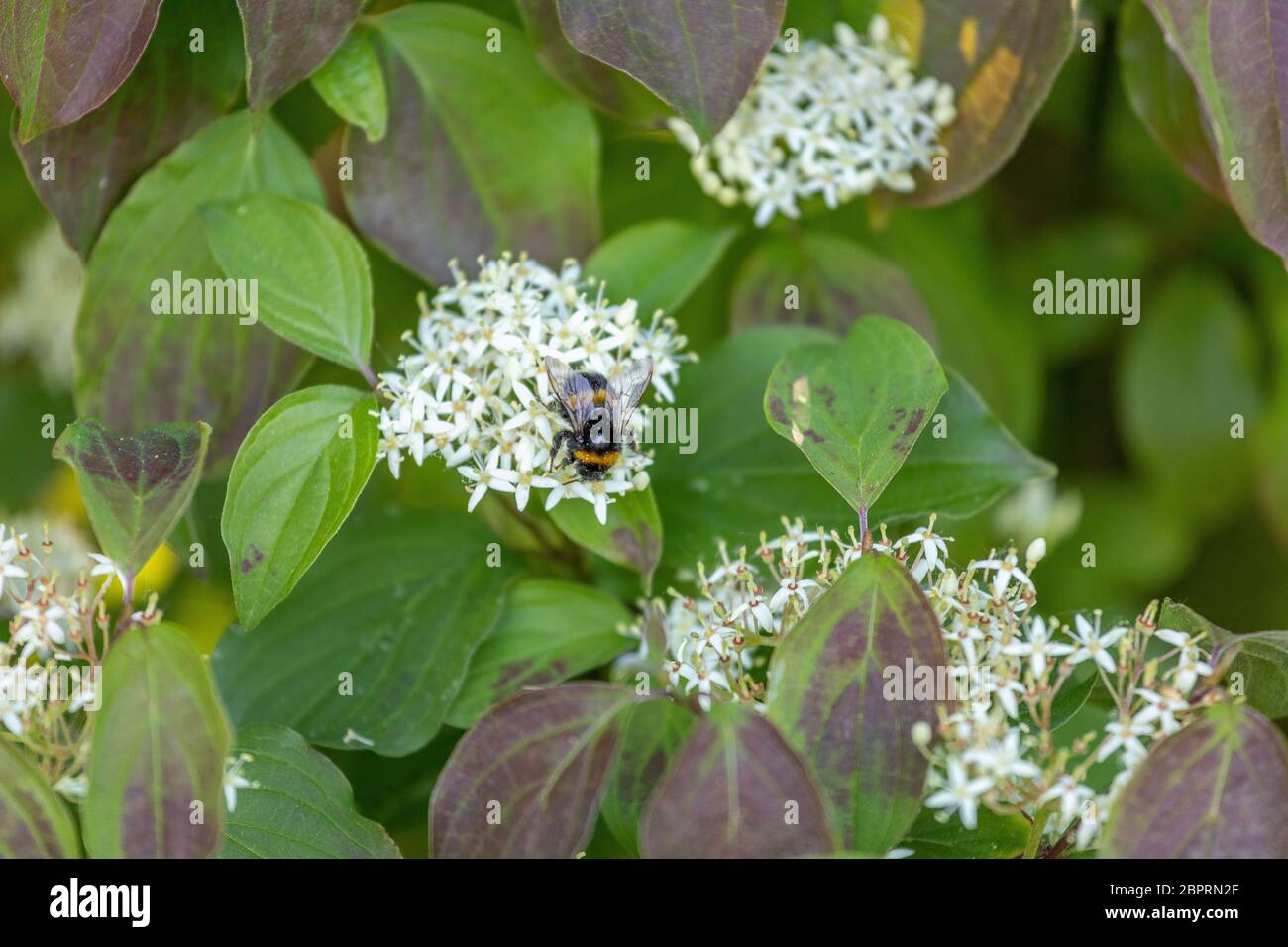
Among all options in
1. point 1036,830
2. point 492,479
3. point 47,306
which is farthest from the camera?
point 47,306

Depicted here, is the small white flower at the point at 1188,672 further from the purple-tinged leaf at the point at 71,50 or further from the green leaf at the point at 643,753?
the purple-tinged leaf at the point at 71,50

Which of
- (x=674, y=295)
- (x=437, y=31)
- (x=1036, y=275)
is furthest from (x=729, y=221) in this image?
(x=1036, y=275)

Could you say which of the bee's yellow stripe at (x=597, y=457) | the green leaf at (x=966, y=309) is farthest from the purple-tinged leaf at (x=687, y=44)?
the green leaf at (x=966, y=309)

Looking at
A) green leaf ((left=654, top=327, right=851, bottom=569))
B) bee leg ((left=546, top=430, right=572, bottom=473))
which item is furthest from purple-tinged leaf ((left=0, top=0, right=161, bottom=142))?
green leaf ((left=654, top=327, right=851, bottom=569))

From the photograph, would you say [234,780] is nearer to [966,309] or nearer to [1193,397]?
[966,309]

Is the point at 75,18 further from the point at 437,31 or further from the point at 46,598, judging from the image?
the point at 46,598

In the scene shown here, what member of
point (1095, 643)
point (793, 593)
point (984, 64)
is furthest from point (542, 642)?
point (984, 64)
